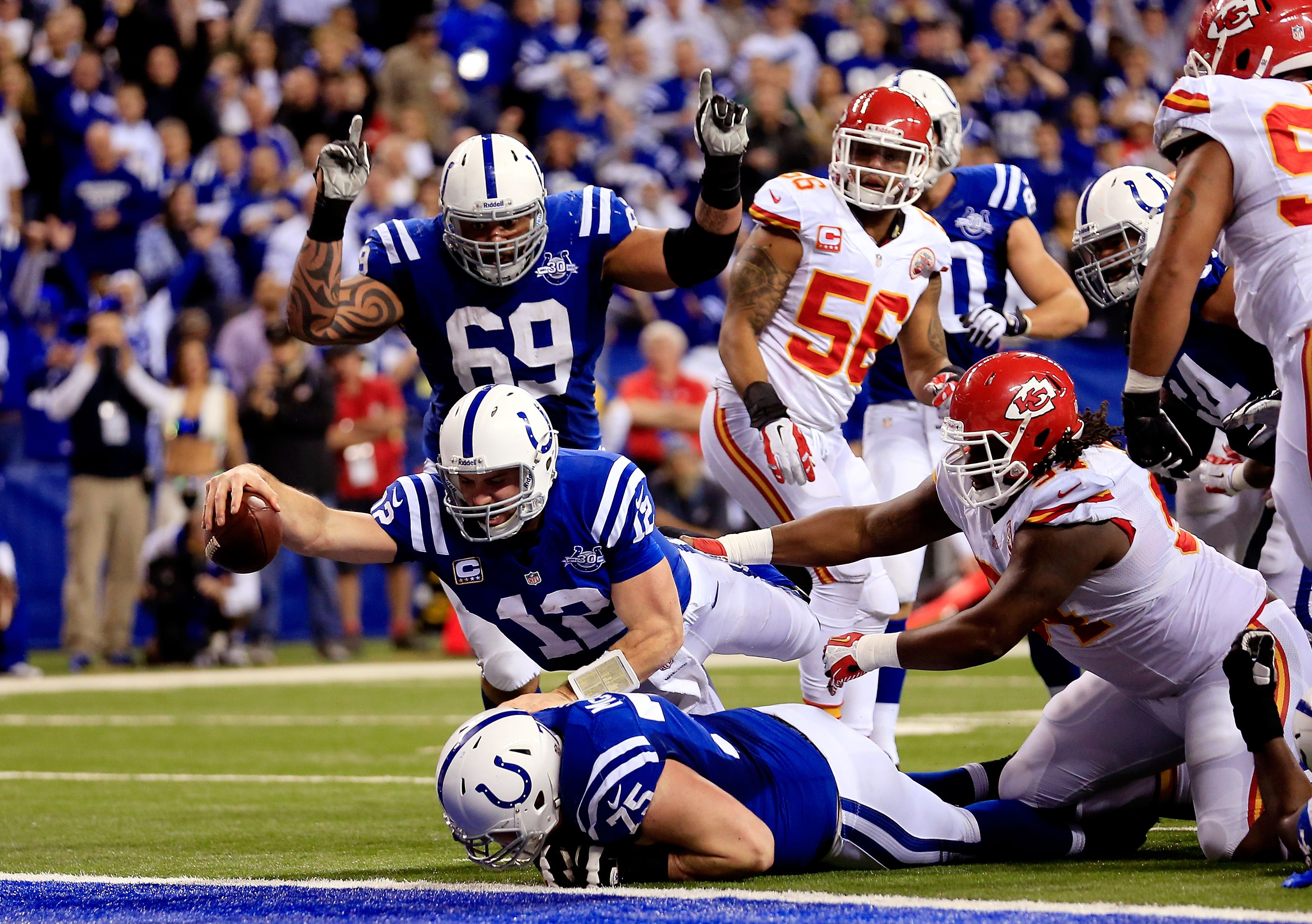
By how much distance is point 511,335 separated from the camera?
208 inches

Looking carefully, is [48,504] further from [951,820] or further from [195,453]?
[951,820]

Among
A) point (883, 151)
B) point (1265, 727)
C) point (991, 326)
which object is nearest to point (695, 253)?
point (883, 151)

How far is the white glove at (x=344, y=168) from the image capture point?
4898mm

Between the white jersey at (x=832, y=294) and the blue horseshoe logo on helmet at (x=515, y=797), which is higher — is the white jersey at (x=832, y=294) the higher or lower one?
the higher one

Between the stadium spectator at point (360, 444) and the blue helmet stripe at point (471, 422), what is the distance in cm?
711

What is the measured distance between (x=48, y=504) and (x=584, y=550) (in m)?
8.16

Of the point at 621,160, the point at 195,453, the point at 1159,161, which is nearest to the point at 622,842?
the point at 195,453

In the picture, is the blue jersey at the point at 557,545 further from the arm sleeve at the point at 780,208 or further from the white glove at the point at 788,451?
the arm sleeve at the point at 780,208

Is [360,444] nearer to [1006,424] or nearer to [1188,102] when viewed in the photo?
[1006,424]

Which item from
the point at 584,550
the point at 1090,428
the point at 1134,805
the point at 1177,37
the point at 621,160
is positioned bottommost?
the point at 1134,805

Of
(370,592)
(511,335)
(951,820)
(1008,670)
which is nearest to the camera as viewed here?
(951,820)

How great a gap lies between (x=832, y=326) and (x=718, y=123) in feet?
3.85

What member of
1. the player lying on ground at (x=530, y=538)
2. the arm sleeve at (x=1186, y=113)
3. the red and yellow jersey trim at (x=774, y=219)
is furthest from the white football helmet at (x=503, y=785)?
the red and yellow jersey trim at (x=774, y=219)

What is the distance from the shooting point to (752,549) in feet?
15.2
